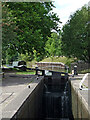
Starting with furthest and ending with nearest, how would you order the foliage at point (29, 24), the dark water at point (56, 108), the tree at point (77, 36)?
the tree at point (77, 36)
the foliage at point (29, 24)
the dark water at point (56, 108)

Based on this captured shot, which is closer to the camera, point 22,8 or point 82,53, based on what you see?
point 22,8

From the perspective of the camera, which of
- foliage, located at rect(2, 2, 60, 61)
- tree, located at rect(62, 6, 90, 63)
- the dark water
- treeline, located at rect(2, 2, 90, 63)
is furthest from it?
tree, located at rect(62, 6, 90, 63)

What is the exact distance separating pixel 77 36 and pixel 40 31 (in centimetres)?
985

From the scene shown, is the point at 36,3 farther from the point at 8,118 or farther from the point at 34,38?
the point at 8,118

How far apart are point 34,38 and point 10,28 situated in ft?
19.0

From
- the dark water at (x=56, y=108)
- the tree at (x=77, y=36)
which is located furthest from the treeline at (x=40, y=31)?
the dark water at (x=56, y=108)

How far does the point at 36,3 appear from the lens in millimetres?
22859

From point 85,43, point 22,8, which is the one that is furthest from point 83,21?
point 22,8

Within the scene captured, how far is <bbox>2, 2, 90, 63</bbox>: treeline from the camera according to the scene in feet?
62.1

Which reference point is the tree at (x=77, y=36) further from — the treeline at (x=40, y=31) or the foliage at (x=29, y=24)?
the foliage at (x=29, y=24)

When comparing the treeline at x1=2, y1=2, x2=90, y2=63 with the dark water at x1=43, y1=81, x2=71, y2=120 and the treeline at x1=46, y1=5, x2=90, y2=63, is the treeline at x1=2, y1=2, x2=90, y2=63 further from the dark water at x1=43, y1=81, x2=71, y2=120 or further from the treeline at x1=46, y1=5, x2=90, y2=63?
the dark water at x1=43, y1=81, x2=71, y2=120

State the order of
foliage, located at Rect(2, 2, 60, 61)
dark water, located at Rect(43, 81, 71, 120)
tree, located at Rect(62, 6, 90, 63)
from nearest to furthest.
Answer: dark water, located at Rect(43, 81, 71, 120)
foliage, located at Rect(2, 2, 60, 61)
tree, located at Rect(62, 6, 90, 63)

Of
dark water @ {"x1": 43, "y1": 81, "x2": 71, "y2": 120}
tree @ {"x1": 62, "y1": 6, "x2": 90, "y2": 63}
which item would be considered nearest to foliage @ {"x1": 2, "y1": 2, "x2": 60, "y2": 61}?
tree @ {"x1": 62, "y1": 6, "x2": 90, "y2": 63}

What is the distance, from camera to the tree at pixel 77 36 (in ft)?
94.0
